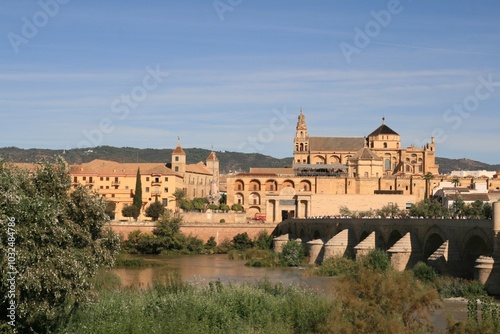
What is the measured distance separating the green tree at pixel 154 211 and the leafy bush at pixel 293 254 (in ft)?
76.9

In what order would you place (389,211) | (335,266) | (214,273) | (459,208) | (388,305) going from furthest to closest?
(389,211)
(459,208)
(214,273)
(335,266)
(388,305)

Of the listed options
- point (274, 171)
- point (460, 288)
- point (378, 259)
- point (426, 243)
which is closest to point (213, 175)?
point (274, 171)

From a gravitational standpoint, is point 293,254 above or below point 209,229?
below

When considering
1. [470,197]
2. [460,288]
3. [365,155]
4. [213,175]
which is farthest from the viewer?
[213,175]

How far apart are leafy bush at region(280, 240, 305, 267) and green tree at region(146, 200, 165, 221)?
23.4 m

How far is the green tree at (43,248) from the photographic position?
21.0 metres

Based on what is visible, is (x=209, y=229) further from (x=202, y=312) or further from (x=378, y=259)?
(x=202, y=312)

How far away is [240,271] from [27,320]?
31.7 metres

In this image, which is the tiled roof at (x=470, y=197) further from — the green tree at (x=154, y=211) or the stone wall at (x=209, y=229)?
the green tree at (x=154, y=211)

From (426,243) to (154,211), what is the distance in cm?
4044

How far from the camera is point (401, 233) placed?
162ft

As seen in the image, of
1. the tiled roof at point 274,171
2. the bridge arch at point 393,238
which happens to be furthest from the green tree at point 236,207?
the bridge arch at point 393,238

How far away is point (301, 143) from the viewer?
341ft

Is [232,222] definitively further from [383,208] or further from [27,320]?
[27,320]
